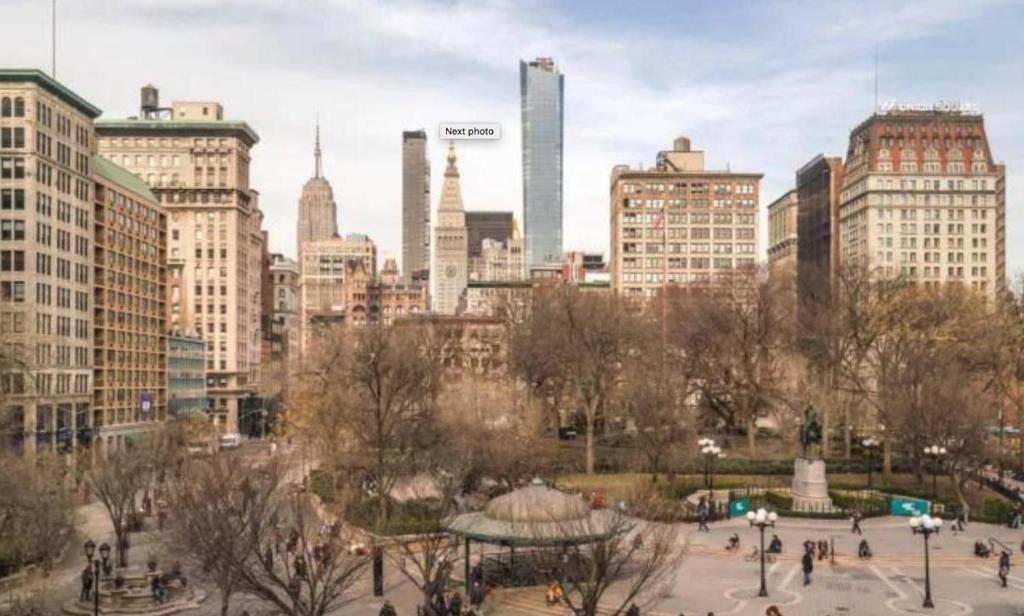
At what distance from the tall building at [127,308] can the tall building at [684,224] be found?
73393 millimetres

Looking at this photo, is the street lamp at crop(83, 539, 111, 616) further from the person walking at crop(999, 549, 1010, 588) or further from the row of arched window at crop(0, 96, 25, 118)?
the row of arched window at crop(0, 96, 25, 118)

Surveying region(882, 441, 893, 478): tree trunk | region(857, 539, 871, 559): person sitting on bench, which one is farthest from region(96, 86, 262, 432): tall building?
region(857, 539, 871, 559): person sitting on bench

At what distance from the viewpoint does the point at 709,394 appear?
88250mm

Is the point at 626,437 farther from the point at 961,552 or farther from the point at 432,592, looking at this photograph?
the point at 432,592

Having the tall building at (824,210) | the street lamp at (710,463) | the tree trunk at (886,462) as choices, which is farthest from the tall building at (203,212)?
the tree trunk at (886,462)

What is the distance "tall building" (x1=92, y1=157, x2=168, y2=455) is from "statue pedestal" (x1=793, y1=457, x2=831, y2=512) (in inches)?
2237

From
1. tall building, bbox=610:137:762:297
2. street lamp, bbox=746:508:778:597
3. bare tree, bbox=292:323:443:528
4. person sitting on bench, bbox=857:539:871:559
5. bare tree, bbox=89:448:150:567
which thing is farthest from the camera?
tall building, bbox=610:137:762:297

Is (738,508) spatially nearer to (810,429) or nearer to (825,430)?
(810,429)

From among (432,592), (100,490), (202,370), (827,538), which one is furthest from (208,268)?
(432,592)

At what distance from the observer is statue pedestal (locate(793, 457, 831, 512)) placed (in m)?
59.1

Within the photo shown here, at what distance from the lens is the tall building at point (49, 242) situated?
79438mm

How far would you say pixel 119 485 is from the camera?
4756 cm

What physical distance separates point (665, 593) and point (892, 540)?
25790 millimetres

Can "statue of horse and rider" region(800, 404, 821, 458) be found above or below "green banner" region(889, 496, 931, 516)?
above
